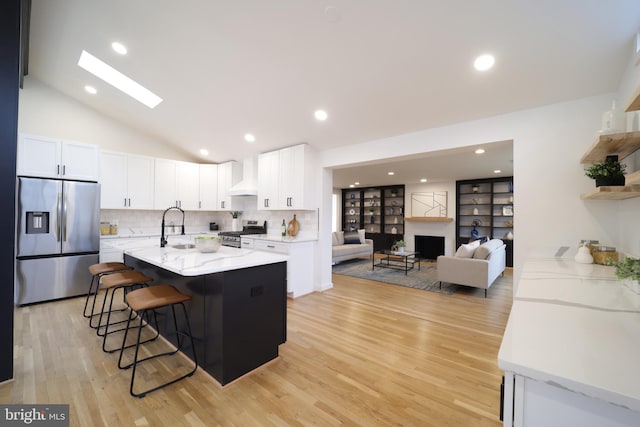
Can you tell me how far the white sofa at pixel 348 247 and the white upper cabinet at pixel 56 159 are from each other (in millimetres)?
4964

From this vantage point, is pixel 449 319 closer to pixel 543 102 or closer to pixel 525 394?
pixel 543 102

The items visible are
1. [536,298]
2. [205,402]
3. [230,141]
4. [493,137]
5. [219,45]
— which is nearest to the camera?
[536,298]

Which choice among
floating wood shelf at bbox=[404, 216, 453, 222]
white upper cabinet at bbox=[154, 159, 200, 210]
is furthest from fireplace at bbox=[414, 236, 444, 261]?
white upper cabinet at bbox=[154, 159, 200, 210]

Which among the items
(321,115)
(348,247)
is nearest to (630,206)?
(321,115)

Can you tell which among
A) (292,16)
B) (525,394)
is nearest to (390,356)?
(525,394)

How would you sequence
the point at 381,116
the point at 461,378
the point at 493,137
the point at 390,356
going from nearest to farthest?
the point at 461,378, the point at 390,356, the point at 493,137, the point at 381,116

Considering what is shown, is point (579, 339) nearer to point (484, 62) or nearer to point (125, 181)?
point (484, 62)

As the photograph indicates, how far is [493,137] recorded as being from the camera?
9.32 feet

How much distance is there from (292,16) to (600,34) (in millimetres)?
2211

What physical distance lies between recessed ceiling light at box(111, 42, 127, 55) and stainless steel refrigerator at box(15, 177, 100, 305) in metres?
2.15

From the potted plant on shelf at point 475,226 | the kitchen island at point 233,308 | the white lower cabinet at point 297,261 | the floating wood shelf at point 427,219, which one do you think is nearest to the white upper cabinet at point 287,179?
the white lower cabinet at point 297,261

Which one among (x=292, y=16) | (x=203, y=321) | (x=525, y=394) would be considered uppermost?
(x=292, y=16)

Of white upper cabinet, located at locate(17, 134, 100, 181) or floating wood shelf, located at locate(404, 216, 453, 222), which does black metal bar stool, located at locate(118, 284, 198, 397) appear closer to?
white upper cabinet, located at locate(17, 134, 100, 181)

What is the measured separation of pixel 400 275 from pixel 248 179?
3761 mm
